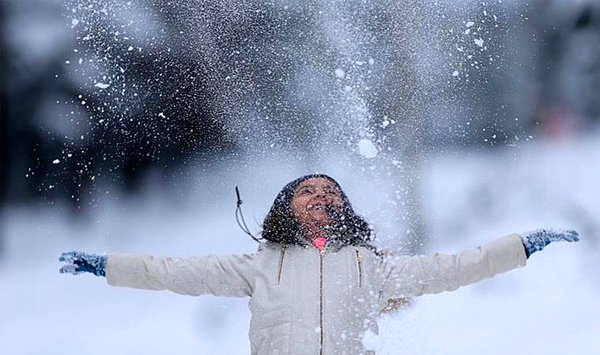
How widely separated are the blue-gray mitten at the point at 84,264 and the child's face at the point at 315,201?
1.94 feet

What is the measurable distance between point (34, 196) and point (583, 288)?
8.14ft

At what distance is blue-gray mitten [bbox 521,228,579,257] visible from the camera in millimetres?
2377

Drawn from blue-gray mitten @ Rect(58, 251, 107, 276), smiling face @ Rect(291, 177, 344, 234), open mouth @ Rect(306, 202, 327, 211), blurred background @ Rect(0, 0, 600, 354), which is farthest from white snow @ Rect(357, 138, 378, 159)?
blue-gray mitten @ Rect(58, 251, 107, 276)

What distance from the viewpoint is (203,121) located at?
3936 mm

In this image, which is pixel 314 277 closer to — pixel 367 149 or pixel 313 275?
pixel 313 275

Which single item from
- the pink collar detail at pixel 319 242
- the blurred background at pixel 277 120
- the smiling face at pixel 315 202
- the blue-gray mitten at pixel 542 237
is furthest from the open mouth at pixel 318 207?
the blurred background at pixel 277 120

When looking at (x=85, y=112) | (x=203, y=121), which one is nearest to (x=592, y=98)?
(x=203, y=121)

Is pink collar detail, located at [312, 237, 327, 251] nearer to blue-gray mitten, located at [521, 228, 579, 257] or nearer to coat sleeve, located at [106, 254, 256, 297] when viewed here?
coat sleeve, located at [106, 254, 256, 297]

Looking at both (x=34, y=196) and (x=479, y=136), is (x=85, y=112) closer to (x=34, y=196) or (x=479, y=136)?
(x=34, y=196)

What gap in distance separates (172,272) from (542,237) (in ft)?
3.53

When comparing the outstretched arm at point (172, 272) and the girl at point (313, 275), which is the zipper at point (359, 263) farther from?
the outstretched arm at point (172, 272)

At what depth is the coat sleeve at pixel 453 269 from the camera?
2.35 meters

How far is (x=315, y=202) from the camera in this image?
2.54 m

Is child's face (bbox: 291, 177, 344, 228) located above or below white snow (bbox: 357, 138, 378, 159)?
below
